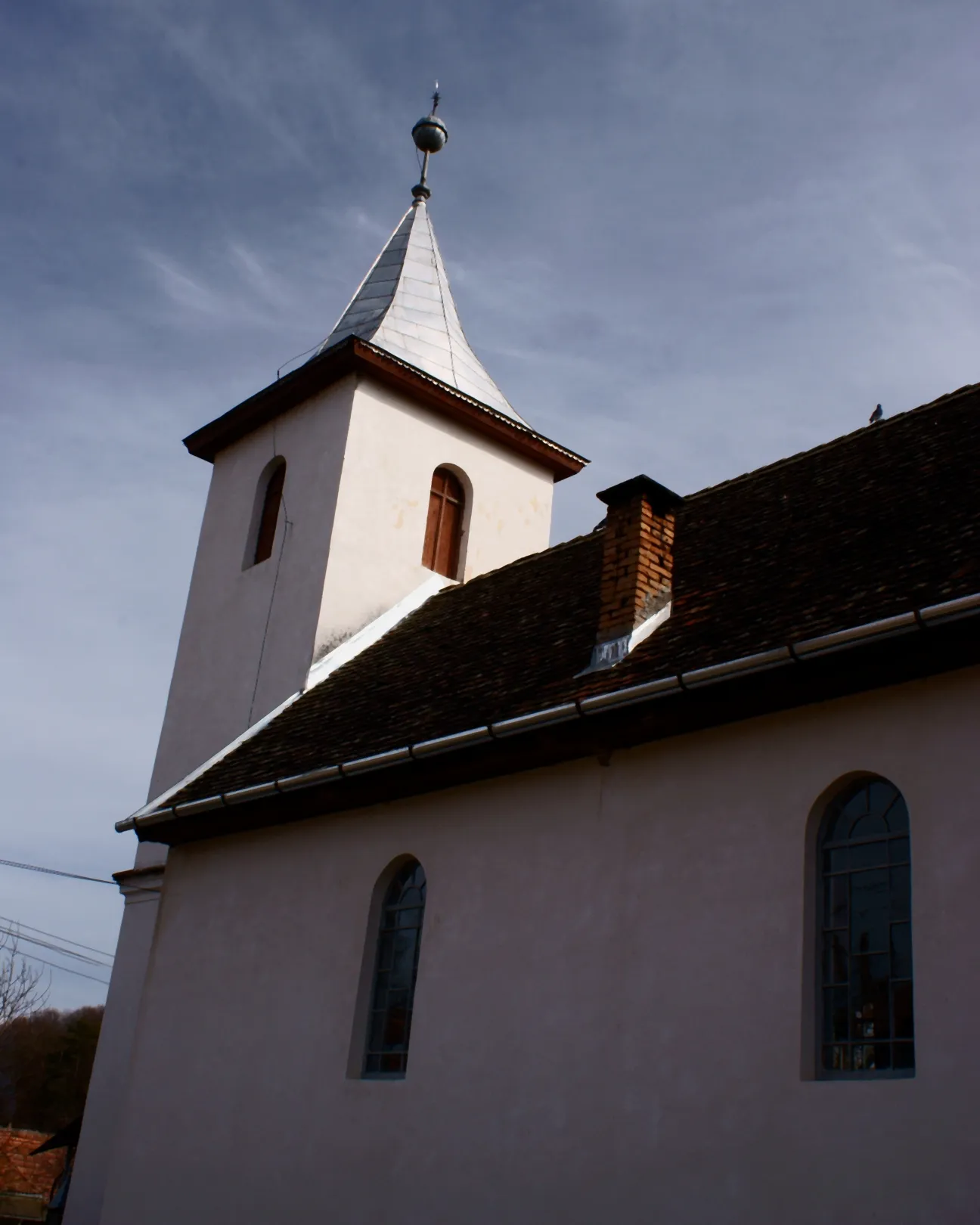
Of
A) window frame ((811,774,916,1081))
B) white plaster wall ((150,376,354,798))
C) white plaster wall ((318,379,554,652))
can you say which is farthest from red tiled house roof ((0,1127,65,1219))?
window frame ((811,774,916,1081))

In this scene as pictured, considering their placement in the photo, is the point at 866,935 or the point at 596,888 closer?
the point at 866,935

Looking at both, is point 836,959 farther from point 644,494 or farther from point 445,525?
point 445,525

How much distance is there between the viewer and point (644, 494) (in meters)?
11.6

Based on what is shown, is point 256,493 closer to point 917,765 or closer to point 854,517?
point 854,517

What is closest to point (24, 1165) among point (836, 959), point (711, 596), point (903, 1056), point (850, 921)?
point (711, 596)

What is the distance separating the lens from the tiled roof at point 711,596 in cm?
→ 952

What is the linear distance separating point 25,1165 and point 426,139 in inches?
1202

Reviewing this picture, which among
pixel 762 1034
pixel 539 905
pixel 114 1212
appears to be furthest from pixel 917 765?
pixel 114 1212

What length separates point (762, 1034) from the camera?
834 cm

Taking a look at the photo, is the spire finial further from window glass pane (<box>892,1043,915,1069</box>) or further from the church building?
window glass pane (<box>892,1043,915,1069</box>)

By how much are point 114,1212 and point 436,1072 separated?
439 centimetres

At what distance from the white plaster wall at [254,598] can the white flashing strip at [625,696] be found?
9.99 feet

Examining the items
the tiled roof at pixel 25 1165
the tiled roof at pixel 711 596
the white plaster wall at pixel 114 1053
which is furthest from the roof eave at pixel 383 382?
the tiled roof at pixel 25 1165

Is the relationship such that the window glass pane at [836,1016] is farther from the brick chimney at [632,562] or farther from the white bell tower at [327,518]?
the white bell tower at [327,518]
